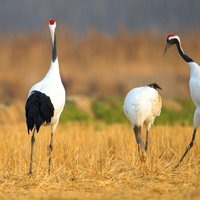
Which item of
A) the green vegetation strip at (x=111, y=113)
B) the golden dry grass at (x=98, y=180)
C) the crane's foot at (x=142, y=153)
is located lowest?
the golden dry grass at (x=98, y=180)

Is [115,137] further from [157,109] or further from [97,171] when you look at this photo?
[97,171]

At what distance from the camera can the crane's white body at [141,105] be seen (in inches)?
218

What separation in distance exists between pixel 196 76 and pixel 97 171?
190 cm

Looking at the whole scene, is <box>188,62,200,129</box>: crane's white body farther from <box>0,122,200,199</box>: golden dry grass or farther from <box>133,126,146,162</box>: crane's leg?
<box>133,126,146,162</box>: crane's leg

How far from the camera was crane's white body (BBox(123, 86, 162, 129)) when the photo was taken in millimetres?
5547

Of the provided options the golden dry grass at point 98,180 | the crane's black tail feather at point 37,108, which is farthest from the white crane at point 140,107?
the crane's black tail feather at point 37,108

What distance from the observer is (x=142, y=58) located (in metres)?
25.6

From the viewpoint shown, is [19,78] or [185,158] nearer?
[185,158]

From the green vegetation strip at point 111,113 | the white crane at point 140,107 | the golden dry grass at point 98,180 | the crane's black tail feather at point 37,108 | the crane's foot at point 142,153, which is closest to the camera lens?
the golden dry grass at point 98,180

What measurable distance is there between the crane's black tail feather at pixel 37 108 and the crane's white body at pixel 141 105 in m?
1.21

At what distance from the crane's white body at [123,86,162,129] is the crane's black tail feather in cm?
121

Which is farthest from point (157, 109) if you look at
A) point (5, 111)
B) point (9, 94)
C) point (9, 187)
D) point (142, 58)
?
point (142, 58)

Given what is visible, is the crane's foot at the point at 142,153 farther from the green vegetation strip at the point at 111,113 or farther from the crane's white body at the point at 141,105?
the green vegetation strip at the point at 111,113

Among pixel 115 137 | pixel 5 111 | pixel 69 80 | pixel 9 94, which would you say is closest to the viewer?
pixel 115 137
